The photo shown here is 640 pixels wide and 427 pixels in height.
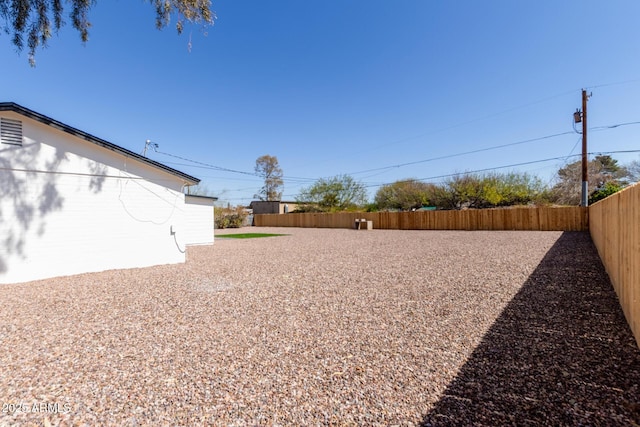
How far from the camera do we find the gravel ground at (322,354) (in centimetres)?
189

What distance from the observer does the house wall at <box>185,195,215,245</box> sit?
13.2 metres

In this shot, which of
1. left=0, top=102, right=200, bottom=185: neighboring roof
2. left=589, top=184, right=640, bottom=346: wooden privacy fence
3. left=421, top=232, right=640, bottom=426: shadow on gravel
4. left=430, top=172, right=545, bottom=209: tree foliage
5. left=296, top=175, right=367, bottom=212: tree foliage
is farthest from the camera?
left=296, top=175, right=367, bottom=212: tree foliage

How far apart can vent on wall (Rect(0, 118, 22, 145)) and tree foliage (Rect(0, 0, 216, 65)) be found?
3.97 ft

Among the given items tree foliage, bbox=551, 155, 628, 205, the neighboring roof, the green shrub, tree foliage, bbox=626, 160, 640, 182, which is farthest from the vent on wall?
tree foliage, bbox=626, 160, 640, 182

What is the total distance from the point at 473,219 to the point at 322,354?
18.2m

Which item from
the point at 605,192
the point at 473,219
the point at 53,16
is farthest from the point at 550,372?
the point at 605,192

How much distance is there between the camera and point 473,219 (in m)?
18.1

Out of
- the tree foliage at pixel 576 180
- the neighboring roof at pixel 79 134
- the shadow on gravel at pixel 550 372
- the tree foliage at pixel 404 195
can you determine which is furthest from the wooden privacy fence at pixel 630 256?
the tree foliage at pixel 404 195

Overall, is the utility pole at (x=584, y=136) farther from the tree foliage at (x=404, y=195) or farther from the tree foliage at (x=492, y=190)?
the tree foliage at (x=404, y=195)

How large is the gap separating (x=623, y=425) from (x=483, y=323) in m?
1.63

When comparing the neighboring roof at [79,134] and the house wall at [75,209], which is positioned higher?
the neighboring roof at [79,134]

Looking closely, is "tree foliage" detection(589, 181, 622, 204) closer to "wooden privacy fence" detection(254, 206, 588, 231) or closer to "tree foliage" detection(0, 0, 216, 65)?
"wooden privacy fence" detection(254, 206, 588, 231)

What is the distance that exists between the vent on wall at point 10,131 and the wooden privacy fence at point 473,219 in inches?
762

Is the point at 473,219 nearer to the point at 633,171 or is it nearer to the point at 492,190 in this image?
the point at 492,190
